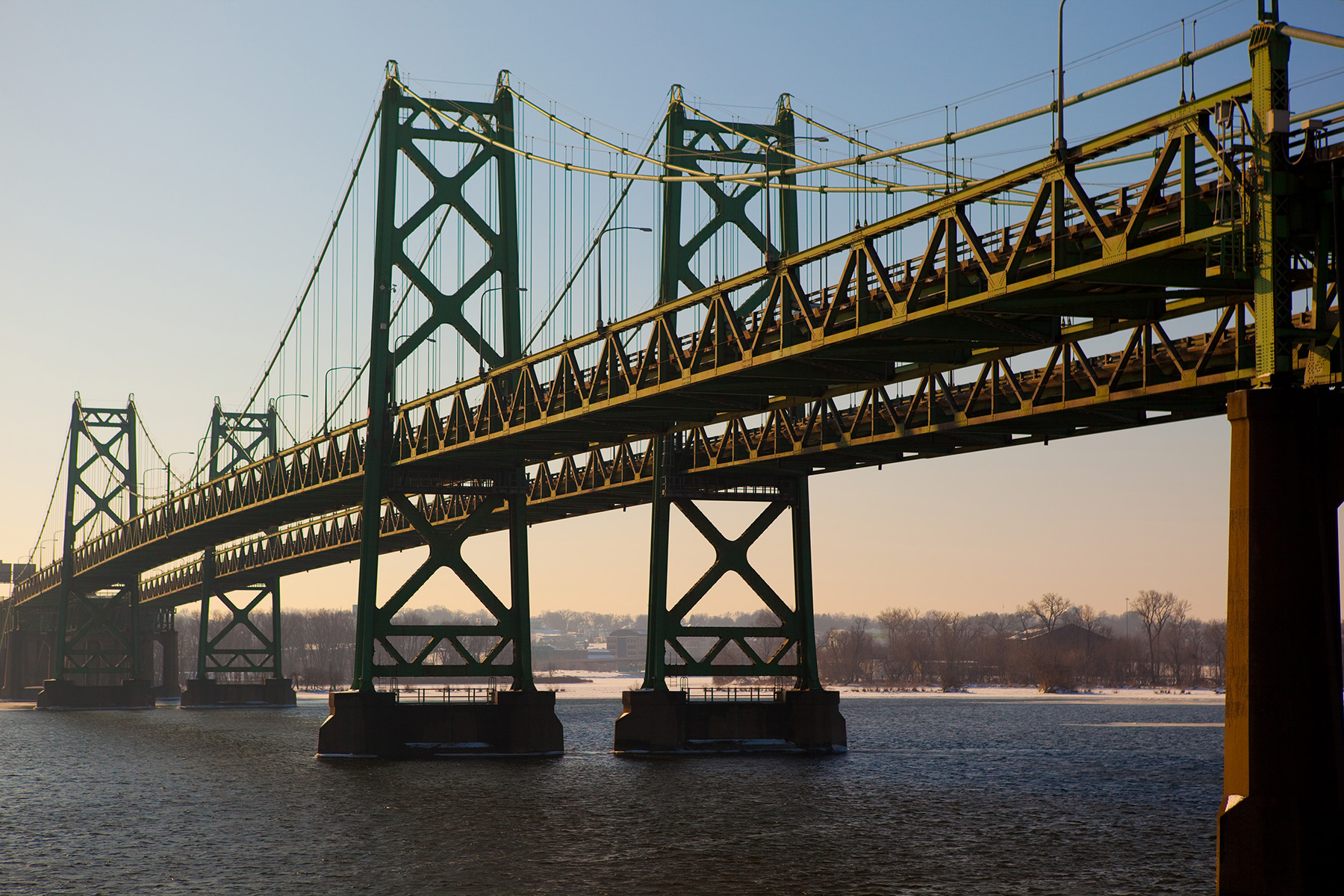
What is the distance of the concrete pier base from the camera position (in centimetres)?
2121

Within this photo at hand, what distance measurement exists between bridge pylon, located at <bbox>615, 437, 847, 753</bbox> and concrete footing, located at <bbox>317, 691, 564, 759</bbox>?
3.16 meters

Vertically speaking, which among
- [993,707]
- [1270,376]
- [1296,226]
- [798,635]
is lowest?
[993,707]

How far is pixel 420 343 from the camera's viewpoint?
59.2 meters

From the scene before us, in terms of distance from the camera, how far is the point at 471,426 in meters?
54.9

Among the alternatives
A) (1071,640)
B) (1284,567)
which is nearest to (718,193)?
(1284,567)

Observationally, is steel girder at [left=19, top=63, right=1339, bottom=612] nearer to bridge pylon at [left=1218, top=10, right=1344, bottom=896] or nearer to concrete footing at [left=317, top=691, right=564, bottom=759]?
bridge pylon at [left=1218, top=10, right=1344, bottom=896]

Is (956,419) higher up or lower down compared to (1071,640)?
higher up

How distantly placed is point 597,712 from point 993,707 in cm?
3557

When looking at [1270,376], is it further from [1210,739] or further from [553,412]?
[1210,739]

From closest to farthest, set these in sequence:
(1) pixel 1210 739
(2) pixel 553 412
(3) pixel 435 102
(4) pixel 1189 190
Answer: (4) pixel 1189 190 < (2) pixel 553 412 < (3) pixel 435 102 < (1) pixel 1210 739

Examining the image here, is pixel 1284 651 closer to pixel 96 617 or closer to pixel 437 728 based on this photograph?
pixel 437 728

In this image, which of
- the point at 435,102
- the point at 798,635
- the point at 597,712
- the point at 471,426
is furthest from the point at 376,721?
the point at 597,712

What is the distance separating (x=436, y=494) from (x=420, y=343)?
18.8 feet

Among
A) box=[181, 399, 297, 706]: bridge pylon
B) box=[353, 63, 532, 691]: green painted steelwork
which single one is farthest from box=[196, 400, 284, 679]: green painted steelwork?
box=[353, 63, 532, 691]: green painted steelwork
